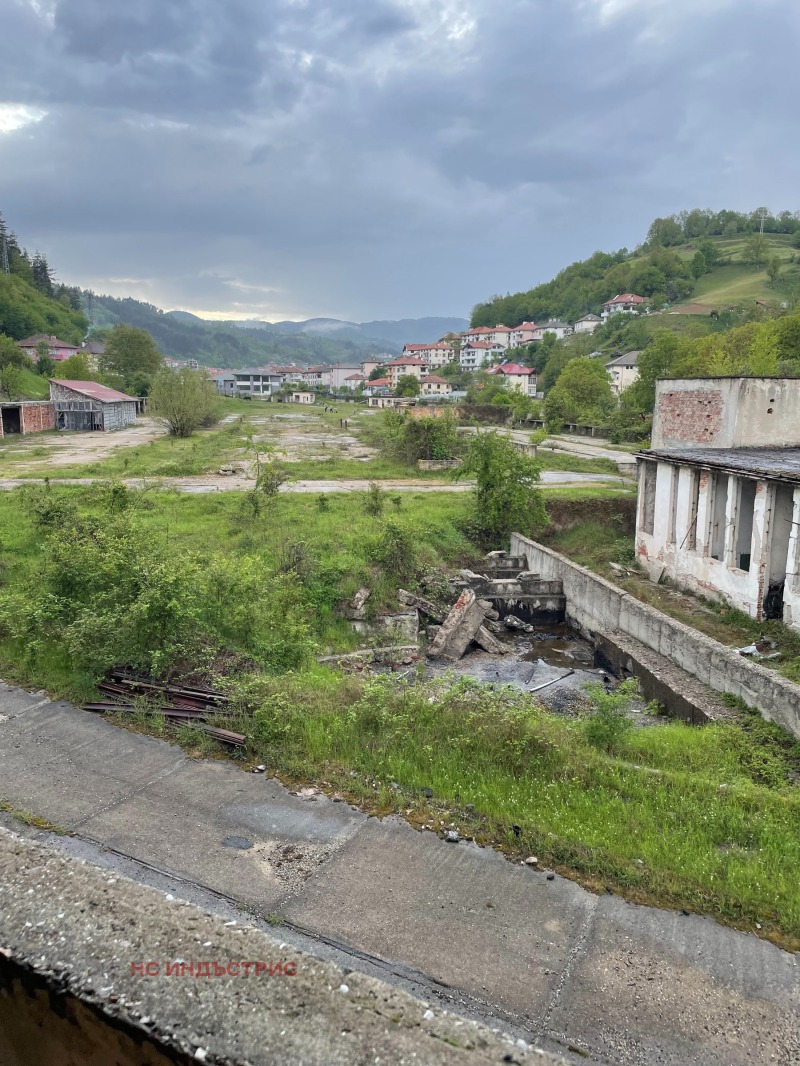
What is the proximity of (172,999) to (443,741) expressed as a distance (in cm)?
438

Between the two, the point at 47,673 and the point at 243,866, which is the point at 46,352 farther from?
the point at 243,866

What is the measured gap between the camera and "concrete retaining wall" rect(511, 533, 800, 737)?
33.2 ft

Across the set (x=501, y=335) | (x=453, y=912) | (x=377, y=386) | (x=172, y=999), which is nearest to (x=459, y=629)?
(x=453, y=912)

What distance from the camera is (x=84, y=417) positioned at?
52.4 m

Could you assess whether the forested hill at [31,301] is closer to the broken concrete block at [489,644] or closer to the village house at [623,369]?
the village house at [623,369]

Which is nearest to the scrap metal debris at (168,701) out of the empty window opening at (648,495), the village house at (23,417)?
the empty window opening at (648,495)

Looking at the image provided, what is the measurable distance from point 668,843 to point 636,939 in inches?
48.7

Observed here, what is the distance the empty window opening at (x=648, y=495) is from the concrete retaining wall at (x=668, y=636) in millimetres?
2298

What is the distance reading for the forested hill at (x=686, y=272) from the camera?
383 feet

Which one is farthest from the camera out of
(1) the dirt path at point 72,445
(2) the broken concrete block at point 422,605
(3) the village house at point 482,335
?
(3) the village house at point 482,335

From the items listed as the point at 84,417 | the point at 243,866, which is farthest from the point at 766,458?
the point at 84,417

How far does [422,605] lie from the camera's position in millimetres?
16391

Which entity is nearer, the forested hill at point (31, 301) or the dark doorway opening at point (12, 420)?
the dark doorway opening at point (12, 420)

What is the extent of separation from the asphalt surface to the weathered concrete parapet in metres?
0.89
